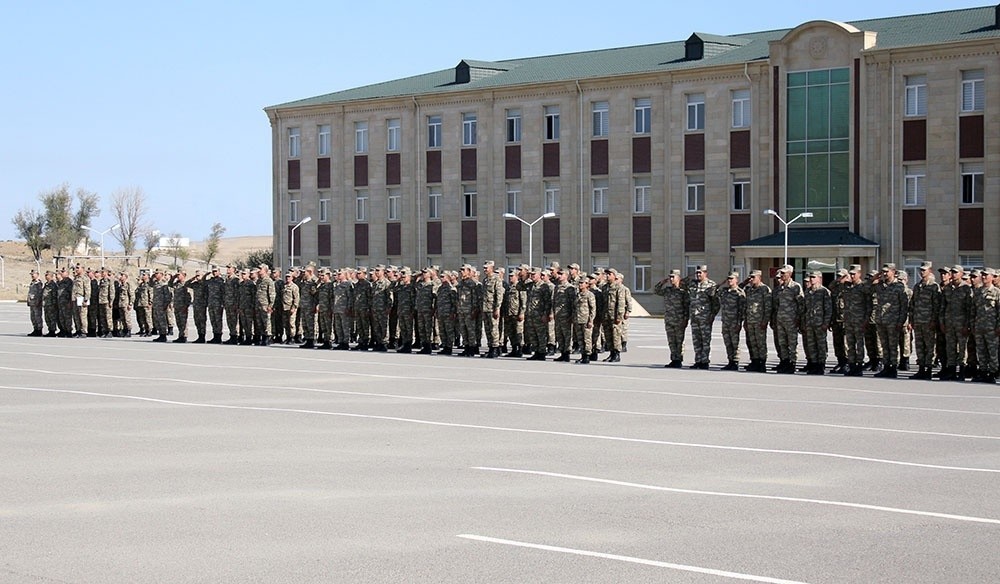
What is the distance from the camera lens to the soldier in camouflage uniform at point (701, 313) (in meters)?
26.1

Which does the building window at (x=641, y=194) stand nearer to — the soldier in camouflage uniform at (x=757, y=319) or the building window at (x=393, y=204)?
the building window at (x=393, y=204)

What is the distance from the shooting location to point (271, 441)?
44.5ft

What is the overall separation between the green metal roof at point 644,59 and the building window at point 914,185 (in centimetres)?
466

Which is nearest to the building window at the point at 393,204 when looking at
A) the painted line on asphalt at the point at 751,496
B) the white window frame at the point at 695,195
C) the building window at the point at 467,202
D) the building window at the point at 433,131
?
the building window at the point at 433,131

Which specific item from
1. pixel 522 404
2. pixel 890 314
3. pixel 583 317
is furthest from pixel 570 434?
pixel 583 317

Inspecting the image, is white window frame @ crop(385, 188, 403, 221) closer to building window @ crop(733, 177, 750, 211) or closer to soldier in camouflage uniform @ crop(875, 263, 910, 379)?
building window @ crop(733, 177, 750, 211)

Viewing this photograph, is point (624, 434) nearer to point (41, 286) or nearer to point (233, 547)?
point (233, 547)

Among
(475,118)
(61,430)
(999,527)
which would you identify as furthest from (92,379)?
(475,118)

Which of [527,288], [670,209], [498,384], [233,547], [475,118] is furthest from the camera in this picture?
[475,118]

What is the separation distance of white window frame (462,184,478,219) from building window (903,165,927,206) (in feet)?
65.8

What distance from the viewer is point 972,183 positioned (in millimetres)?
52062

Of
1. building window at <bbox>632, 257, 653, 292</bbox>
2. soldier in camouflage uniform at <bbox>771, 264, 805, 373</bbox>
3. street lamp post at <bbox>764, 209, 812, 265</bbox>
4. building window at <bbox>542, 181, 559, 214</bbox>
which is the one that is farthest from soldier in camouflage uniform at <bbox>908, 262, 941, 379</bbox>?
building window at <bbox>542, 181, 559, 214</bbox>

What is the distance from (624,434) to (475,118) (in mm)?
51154

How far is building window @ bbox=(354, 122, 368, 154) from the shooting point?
68438 millimetres
